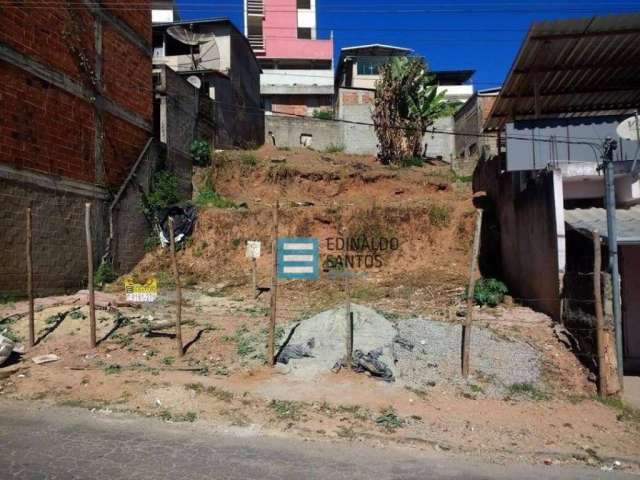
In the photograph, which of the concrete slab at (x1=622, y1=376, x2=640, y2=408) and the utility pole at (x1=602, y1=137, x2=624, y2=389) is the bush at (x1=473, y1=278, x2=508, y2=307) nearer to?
the concrete slab at (x1=622, y1=376, x2=640, y2=408)

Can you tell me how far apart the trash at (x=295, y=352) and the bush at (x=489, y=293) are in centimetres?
541

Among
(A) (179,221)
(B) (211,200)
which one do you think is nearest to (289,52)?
(B) (211,200)

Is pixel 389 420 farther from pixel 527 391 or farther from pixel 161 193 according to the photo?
pixel 161 193

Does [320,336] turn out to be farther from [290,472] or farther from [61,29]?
[61,29]

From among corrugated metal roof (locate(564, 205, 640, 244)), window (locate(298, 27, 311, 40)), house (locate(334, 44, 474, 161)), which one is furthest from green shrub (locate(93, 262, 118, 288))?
window (locate(298, 27, 311, 40))

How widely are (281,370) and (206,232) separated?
10181mm

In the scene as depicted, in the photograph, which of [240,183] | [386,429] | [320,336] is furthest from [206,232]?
[386,429]

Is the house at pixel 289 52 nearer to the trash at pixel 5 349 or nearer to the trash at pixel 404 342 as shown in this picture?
the trash at pixel 404 342

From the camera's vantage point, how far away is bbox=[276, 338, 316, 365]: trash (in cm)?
798

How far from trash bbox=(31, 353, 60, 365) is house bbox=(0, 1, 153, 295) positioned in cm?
366

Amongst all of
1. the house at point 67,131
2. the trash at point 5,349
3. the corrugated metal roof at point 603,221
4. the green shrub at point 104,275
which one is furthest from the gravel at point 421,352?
the green shrub at point 104,275

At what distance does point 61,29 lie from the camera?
41.4ft

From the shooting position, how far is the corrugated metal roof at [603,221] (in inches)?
323

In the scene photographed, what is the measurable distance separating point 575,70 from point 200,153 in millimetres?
12848
